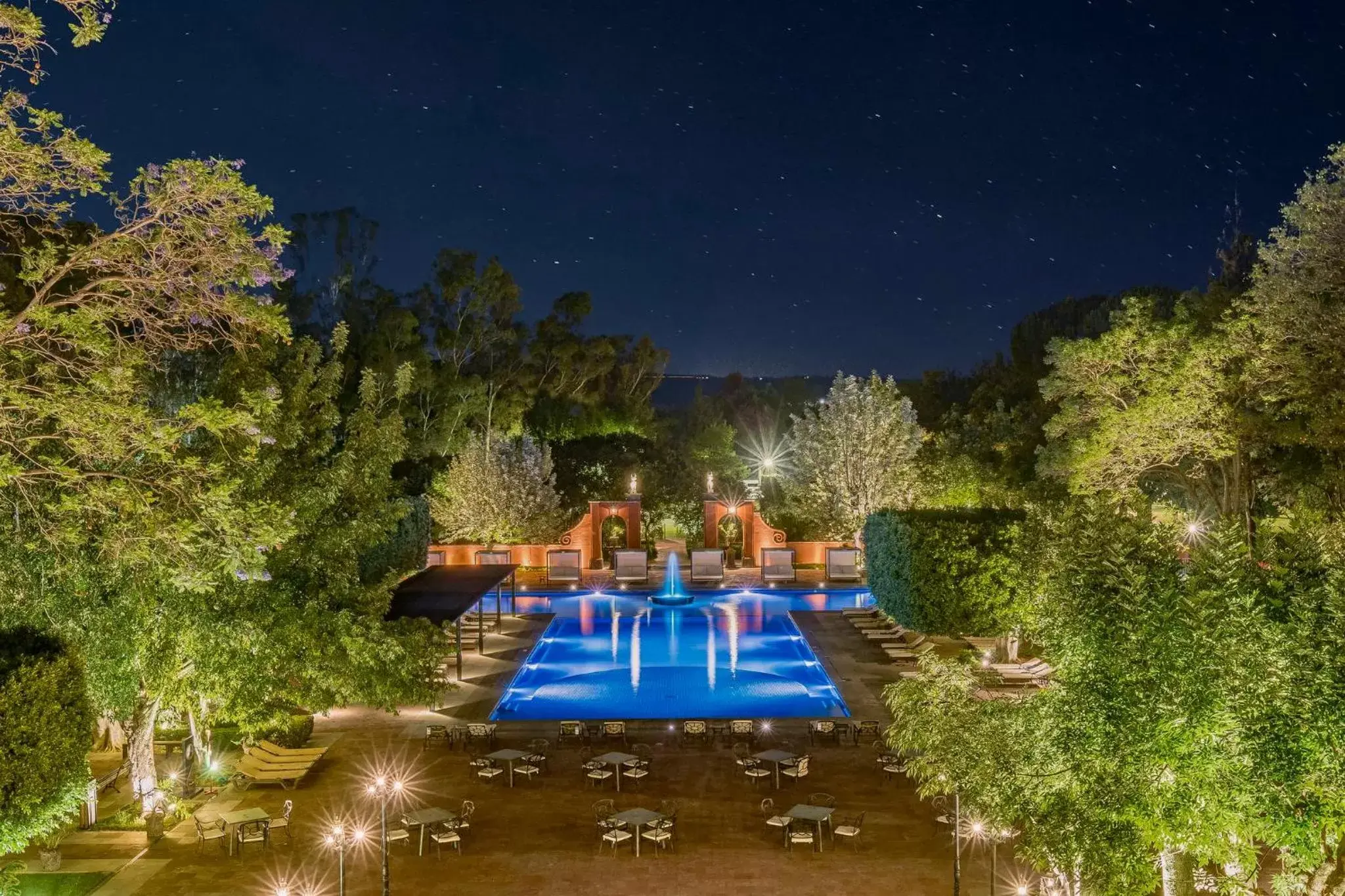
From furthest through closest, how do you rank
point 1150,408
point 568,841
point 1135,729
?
point 1150,408, point 568,841, point 1135,729

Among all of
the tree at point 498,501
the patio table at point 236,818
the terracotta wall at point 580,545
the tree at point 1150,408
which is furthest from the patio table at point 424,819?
the tree at point 498,501

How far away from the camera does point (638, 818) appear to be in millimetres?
13680

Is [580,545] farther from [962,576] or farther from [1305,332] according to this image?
[1305,332]

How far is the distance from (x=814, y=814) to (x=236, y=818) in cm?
796

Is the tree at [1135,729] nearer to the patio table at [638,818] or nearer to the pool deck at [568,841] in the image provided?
the pool deck at [568,841]

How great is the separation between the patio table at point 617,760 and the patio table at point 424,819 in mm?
2915

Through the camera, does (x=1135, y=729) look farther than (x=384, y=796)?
No

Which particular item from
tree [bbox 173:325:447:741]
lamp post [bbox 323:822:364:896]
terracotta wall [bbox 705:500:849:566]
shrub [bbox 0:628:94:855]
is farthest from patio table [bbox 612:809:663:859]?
terracotta wall [bbox 705:500:849:566]

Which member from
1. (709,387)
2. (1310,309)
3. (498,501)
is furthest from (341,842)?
(709,387)

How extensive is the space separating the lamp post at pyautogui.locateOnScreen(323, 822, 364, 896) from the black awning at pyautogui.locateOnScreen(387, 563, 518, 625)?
496cm

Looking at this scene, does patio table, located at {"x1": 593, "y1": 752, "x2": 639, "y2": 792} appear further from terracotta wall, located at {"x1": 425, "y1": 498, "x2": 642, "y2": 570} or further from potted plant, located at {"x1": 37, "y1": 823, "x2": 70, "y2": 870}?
terracotta wall, located at {"x1": 425, "y1": 498, "x2": 642, "y2": 570}

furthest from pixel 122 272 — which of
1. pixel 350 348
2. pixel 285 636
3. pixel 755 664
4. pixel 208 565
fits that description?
pixel 350 348

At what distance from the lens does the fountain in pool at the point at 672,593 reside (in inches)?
1335

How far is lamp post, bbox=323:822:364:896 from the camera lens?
11.2m
